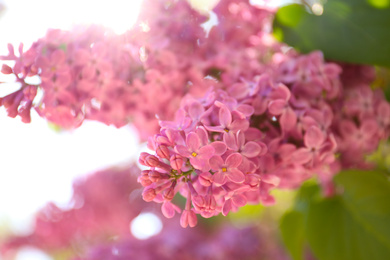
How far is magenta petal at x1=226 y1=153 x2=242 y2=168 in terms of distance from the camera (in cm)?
36

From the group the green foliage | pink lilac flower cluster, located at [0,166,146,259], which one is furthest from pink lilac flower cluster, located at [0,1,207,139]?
pink lilac flower cluster, located at [0,166,146,259]

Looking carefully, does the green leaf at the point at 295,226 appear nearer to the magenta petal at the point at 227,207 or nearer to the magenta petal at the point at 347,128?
the magenta petal at the point at 347,128

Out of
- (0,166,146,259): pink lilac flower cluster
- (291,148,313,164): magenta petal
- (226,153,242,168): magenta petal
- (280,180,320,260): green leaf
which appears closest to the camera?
(226,153,242,168): magenta petal

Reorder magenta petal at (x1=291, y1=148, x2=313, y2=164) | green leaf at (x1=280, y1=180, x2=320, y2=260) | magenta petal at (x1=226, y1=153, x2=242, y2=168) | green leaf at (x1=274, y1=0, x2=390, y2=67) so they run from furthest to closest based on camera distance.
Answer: green leaf at (x1=280, y1=180, x2=320, y2=260)
green leaf at (x1=274, y1=0, x2=390, y2=67)
magenta petal at (x1=291, y1=148, x2=313, y2=164)
magenta petal at (x1=226, y1=153, x2=242, y2=168)

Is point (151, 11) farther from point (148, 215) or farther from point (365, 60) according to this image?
point (148, 215)

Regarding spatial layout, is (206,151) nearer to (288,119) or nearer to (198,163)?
(198,163)

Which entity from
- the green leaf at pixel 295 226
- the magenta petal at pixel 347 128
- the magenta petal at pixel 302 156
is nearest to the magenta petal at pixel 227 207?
the magenta petal at pixel 302 156

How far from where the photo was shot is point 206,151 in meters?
0.37

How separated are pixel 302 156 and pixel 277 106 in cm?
6

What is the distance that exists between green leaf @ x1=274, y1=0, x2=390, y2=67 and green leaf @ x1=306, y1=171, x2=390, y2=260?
0.16 meters

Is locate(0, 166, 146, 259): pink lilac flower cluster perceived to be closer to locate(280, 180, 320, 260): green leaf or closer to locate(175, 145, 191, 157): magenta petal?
locate(280, 180, 320, 260): green leaf

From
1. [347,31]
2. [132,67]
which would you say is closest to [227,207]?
[132,67]

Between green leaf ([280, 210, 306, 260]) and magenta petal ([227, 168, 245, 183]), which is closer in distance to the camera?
magenta petal ([227, 168, 245, 183])

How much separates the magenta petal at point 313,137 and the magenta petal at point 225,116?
109 millimetres
